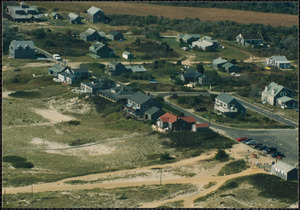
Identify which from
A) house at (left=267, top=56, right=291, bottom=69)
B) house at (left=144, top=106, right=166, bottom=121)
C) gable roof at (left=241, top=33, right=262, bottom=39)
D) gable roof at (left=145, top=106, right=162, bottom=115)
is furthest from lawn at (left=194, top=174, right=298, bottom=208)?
gable roof at (left=241, top=33, right=262, bottom=39)

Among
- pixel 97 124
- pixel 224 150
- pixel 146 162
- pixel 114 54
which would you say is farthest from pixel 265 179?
pixel 114 54

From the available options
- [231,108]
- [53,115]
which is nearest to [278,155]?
[231,108]

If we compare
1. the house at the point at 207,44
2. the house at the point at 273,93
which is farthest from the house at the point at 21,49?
the house at the point at 273,93

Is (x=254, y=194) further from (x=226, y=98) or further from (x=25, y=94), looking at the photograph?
(x=25, y=94)

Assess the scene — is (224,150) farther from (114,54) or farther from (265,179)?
(114,54)

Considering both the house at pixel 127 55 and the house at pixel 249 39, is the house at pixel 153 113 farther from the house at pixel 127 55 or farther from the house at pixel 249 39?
the house at pixel 249 39
